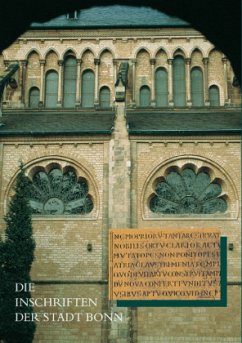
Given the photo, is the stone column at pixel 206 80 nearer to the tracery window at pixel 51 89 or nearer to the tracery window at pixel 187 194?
the tracery window at pixel 187 194

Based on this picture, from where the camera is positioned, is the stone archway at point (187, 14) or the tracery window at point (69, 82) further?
the tracery window at point (69, 82)

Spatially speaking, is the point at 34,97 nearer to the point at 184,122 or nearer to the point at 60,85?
the point at 60,85

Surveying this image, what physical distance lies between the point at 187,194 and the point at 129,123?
10.5 feet

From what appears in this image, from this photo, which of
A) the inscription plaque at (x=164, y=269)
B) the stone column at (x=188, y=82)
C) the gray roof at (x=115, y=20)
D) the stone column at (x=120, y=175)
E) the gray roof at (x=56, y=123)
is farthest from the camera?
the gray roof at (x=115, y=20)

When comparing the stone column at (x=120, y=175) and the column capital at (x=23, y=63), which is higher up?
the column capital at (x=23, y=63)

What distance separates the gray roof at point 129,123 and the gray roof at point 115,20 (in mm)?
3715

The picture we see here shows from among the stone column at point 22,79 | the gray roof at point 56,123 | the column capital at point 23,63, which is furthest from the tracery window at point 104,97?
the column capital at point 23,63

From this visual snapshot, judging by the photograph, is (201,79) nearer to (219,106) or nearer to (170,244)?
(219,106)

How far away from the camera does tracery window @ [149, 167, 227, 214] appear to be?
18703mm

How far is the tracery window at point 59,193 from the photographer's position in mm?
18891

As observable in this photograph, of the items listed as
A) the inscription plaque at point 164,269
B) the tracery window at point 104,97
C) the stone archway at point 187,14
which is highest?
the tracery window at point 104,97

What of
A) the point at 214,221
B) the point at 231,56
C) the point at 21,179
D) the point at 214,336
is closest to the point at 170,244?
the point at 214,221

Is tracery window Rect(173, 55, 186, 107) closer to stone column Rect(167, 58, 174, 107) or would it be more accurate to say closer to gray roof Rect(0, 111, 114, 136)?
stone column Rect(167, 58, 174, 107)

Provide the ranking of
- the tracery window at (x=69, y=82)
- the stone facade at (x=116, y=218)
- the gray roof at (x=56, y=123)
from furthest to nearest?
the tracery window at (x=69, y=82), the gray roof at (x=56, y=123), the stone facade at (x=116, y=218)
